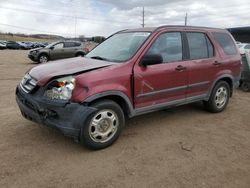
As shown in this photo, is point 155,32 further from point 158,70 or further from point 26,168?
point 26,168

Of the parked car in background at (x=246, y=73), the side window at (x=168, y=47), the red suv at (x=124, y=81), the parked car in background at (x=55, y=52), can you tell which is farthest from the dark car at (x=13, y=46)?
the side window at (x=168, y=47)

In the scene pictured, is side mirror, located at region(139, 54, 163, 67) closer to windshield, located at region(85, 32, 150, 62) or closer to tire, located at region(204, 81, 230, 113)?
windshield, located at region(85, 32, 150, 62)

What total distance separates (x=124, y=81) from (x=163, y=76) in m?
0.86

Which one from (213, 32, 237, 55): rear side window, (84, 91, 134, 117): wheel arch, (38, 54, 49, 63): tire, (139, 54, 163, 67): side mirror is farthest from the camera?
(38, 54, 49, 63): tire

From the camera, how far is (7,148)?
13.4 ft

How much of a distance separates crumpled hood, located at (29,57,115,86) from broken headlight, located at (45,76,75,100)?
107mm

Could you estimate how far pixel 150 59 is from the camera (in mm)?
4355

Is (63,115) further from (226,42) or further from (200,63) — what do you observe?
(226,42)

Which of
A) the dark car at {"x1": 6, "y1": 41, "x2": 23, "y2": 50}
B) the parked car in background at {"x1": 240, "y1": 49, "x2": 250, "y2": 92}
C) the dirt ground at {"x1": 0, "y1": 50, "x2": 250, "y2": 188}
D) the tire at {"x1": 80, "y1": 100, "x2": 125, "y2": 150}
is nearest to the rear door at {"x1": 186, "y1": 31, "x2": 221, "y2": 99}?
the dirt ground at {"x1": 0, "y1": 50, "x2": 250, "y2": 188}

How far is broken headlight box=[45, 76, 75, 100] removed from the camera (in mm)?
3758

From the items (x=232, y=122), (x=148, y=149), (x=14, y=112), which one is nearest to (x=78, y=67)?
(x=148, y=149)

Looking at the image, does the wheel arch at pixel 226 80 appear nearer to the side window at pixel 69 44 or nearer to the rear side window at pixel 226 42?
the rear side window at pixel 226 42

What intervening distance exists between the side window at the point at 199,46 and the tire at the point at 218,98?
30.6 inches

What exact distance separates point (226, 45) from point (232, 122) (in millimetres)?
1789
